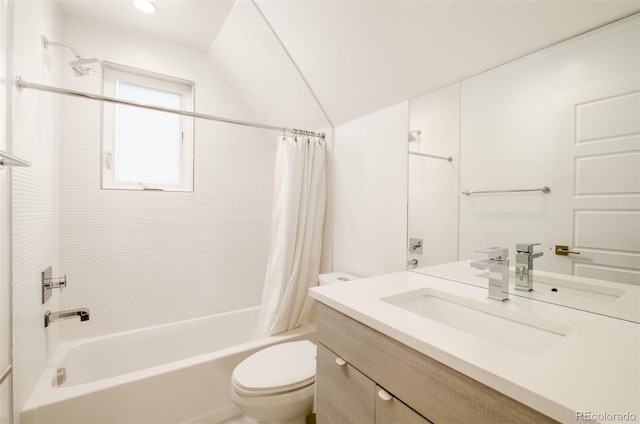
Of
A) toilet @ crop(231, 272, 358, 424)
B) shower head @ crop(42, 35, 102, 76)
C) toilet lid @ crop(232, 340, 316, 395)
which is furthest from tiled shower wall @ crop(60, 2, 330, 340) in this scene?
toilet @ crop(231, 272, 358, 424)

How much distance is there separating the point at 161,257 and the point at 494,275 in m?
2.15

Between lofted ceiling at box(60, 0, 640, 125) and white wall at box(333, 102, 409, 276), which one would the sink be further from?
lofted ceiling at box(60, 0, 640, 125)

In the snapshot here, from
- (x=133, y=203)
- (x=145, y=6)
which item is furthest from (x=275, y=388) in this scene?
(x=145, y=6)

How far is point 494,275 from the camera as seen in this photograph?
0.95 metres

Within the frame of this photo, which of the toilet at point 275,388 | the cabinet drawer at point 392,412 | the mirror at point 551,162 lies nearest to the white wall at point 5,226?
the toilet at point 275,388

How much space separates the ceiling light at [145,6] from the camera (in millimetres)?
1646

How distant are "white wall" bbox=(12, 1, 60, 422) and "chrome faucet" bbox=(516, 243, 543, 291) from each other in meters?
1.92

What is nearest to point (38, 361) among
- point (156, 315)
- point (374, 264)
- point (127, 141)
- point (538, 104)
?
point (156, 315)

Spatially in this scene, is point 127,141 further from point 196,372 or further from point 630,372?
point 630,372

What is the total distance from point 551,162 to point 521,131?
16 centimetres

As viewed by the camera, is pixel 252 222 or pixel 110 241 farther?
pixel 252 222

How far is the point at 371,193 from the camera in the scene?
1673 millimetres

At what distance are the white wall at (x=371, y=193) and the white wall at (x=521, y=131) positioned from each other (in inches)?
13.8

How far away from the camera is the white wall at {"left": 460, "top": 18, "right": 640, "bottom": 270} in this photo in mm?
831
